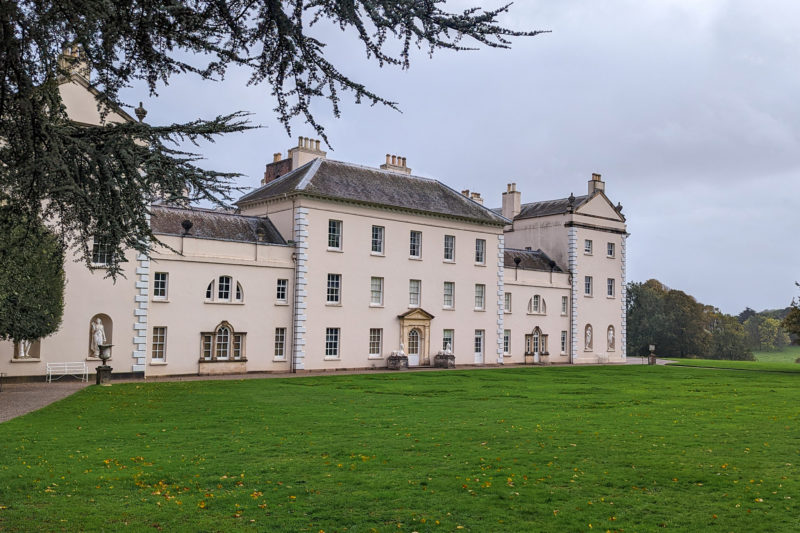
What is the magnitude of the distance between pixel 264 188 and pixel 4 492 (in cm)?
3194

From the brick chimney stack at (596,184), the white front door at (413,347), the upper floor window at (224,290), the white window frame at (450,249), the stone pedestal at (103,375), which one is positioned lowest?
the stone pedestal at (103,375)

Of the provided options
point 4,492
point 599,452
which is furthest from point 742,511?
point 4,492

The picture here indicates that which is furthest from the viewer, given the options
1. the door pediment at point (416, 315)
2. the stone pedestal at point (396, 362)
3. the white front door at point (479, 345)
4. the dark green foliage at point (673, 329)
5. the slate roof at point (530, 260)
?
the dark green foliage at point (673, 329)

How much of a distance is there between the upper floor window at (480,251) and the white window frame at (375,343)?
862cm

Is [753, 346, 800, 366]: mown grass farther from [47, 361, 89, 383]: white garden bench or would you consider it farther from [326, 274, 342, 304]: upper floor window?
[47, 361, 89, 383]: white garden bench

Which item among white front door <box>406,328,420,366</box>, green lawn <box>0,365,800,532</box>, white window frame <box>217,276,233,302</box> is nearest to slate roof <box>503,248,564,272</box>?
white front door <box>406,328,420,366</box>

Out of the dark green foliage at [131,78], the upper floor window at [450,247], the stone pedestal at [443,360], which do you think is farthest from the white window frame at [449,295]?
the dark green foliage at [131,78]

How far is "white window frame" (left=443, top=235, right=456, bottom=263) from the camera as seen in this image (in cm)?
4394

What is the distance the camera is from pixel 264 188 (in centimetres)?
4106

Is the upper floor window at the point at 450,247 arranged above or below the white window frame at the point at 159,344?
above

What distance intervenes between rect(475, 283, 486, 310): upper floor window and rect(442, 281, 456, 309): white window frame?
200 centimetres

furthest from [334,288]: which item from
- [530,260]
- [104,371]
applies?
[530,260]

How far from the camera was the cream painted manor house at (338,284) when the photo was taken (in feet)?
102

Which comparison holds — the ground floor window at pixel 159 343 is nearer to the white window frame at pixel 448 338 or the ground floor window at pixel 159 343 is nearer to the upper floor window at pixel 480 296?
the white window frame at pixel 448 338
